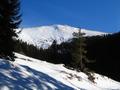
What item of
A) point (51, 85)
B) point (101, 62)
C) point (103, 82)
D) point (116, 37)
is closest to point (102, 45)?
point (116, 37)

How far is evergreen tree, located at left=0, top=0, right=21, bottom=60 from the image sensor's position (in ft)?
125

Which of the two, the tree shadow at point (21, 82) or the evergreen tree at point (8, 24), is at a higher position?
the evergreen tree at point (8, 24)

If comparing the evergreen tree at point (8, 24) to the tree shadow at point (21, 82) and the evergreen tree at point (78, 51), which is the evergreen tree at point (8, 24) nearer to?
the evergreen tree at point (78, 51)

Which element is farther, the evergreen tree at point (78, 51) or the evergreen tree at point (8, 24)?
the evergreen tree at point (78, 51)

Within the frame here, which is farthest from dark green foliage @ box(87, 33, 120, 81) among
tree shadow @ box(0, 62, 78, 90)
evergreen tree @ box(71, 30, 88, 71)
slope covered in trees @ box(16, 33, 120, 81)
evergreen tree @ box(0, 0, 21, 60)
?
tree shadow @ box(0, 62, 78, 90)

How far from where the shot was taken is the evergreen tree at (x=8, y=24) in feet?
125

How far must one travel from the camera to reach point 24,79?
1612 centimetres

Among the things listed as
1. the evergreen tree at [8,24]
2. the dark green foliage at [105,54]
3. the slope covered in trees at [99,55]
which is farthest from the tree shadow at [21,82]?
the dark green foliage at [105,54]

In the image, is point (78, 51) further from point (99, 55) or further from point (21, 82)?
point (99, 55)

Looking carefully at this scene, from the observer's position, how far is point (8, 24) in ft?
131

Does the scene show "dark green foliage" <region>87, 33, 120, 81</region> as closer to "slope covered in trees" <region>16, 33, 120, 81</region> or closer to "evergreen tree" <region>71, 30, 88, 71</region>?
"slope covered in trees" <region>16, 33, 120, 81</region>

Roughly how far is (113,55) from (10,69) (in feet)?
466

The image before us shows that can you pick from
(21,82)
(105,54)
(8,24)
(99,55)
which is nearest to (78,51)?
(8,24)

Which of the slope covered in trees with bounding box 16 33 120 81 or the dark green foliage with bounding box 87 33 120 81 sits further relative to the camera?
the slope covered in trees with bounding box 16 33 120 81
